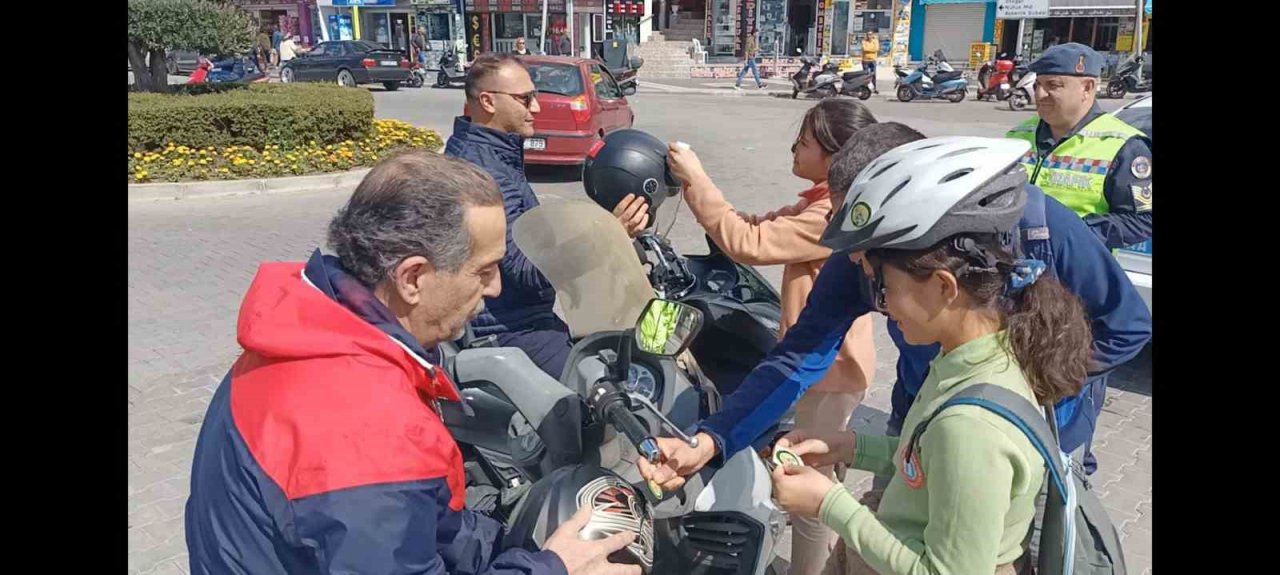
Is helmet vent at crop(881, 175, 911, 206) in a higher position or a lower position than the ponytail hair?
higher

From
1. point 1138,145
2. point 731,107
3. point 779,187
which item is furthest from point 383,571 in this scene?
point 731,107

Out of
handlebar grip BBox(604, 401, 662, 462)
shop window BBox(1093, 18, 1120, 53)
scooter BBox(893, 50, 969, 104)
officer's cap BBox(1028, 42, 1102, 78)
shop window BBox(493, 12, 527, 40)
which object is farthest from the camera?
shop window BBox(493, 12, 527, 40)

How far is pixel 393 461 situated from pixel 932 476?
2.88ft

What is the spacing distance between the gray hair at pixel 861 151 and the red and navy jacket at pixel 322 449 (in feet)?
3.60

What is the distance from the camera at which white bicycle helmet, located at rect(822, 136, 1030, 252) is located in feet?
5.08

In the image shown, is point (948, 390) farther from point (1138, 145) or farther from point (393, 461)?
point (1138, 145)

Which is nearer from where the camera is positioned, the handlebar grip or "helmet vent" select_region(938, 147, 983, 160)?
"helmet vent" select_region(938, 147, 983, 160)

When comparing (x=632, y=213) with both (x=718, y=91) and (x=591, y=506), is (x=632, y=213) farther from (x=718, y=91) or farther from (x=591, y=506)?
(x=718, y=91)

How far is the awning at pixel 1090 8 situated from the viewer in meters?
30.7

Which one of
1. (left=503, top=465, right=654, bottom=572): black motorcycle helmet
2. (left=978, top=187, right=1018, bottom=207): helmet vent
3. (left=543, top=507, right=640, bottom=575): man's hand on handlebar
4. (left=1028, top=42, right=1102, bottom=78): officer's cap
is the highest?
(left=1028, top=42, right=1102, bottom=78): officer's cap

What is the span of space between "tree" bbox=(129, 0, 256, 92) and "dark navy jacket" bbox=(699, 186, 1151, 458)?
485 inches

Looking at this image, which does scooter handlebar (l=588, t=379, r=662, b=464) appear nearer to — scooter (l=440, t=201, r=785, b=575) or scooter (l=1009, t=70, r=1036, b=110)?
scooter (l=440, t=201, r=785, b=575)

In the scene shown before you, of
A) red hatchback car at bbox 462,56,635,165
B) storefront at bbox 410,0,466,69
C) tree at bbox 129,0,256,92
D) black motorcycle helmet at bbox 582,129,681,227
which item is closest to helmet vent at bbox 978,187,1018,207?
black motorcycle helmet at bbox 582,129,681,227

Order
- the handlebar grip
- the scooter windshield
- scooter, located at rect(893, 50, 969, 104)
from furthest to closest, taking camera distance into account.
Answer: scooter, located at rect(893, 50, 969, 104)
the scooter windshield
the handlebar grip
